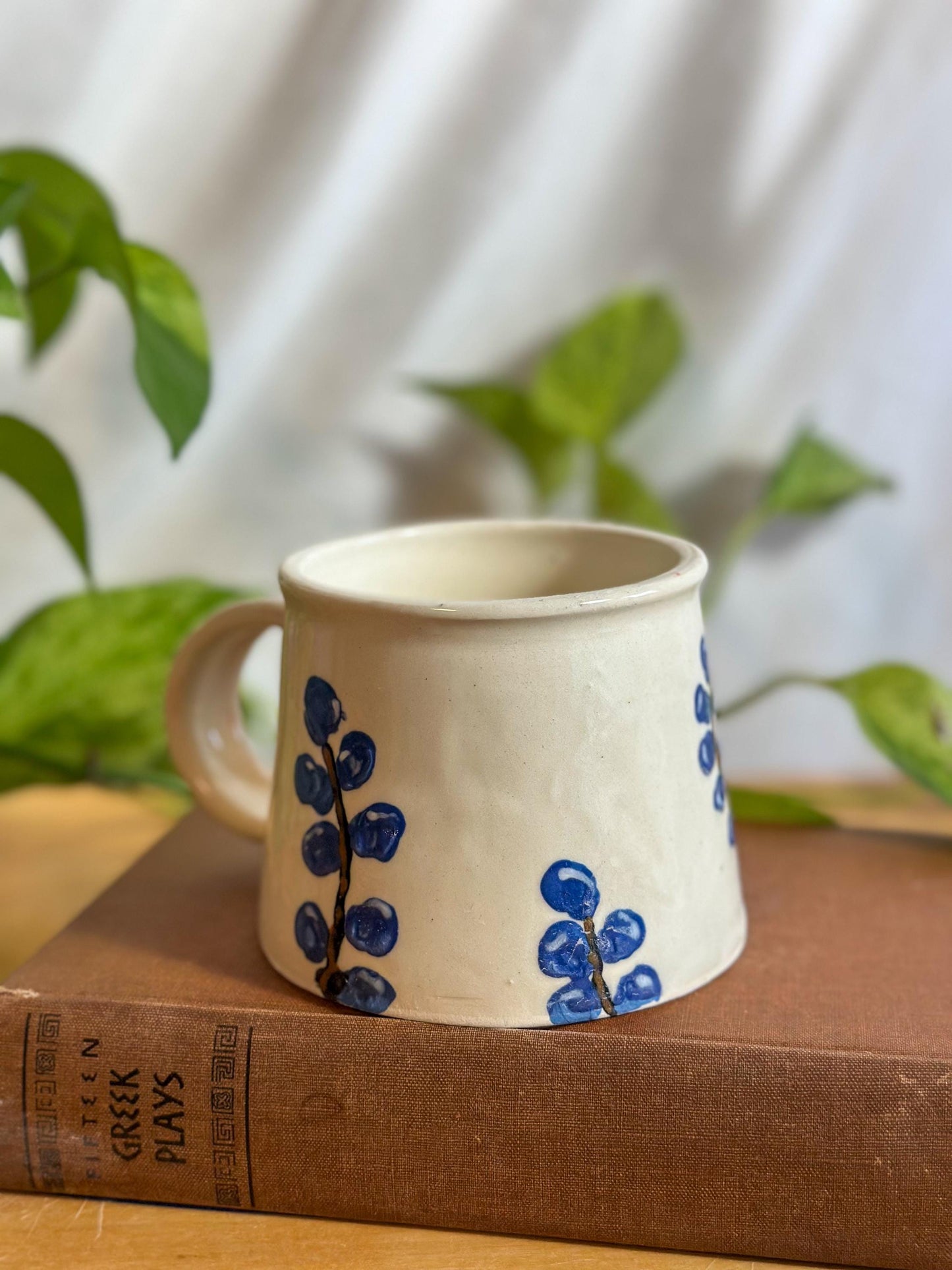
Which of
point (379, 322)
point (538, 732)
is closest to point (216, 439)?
point (379, 322)

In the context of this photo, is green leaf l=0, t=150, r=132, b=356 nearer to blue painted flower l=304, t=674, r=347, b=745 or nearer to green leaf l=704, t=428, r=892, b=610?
blue painted flower l=304, t=674, r=347, b=745

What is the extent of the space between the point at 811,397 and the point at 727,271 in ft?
0.25

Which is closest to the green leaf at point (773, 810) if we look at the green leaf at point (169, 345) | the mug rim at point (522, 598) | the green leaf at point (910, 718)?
the green leaf at point (910, 718)

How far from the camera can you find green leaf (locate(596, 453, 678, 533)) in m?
0.64

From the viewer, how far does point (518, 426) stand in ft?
2.13

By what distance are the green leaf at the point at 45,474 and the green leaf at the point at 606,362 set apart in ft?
0.85

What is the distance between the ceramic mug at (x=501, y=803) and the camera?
13.4 inches

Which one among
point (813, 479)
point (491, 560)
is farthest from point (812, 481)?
point (491, 560)

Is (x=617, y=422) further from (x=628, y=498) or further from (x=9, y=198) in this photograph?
(x=9, y=198)

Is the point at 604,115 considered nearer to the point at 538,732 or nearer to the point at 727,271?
the point at 727,271

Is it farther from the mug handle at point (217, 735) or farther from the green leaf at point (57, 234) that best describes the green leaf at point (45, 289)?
the mug handle at point (217, 735)

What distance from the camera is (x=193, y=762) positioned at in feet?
1.47

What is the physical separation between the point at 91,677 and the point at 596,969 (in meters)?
0.28

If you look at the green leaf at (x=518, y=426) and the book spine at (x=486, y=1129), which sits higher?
the green leaf at (x=518, y=426)
